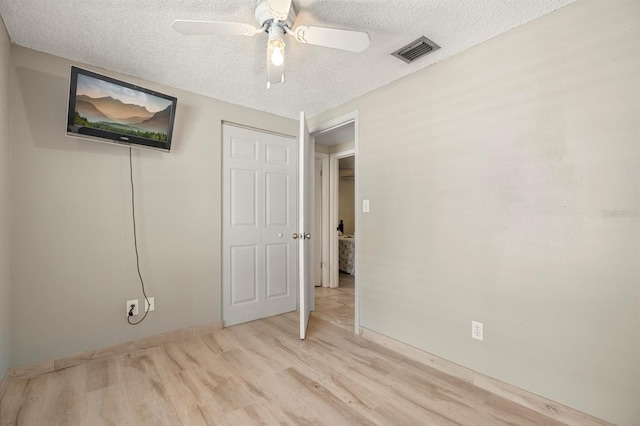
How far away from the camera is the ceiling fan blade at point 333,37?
1.50 meters

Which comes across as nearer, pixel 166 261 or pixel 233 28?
pixel 233 28

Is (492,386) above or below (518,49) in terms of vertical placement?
below

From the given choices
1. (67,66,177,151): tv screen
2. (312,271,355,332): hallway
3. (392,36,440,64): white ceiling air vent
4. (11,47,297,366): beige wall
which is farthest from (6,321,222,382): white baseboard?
(392,36,440,64): white ceiling air vent

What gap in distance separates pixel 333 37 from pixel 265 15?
38 cm

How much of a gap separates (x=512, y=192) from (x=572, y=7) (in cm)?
102

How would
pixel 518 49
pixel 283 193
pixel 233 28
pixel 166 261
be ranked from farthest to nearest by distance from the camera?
pixel 283 193 < pixel 166 261 < pixel 518 49 < pixel 233 28

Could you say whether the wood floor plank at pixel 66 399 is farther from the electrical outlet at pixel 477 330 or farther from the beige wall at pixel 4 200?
the electrical outlet at pixel 477 330

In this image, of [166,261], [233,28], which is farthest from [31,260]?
[233,28]

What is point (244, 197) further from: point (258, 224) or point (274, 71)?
point (274, 71)

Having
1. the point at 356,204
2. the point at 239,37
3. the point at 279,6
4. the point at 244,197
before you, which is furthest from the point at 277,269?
the point at 279,6

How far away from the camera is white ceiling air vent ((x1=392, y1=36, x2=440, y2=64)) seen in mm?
1912

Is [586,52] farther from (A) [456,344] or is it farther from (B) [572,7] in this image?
(A) [456,344]

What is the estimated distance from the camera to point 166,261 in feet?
8.39

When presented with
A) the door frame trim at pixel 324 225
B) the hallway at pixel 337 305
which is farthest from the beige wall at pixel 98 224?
the door frame trim at pixel 324 225
